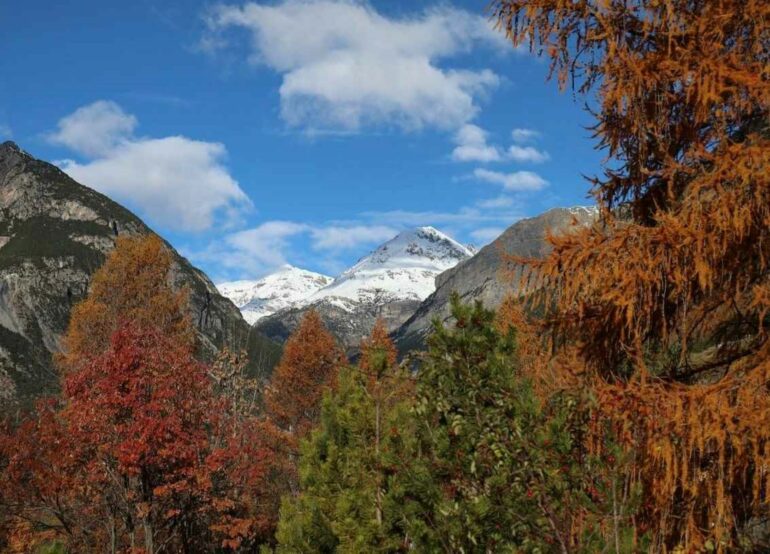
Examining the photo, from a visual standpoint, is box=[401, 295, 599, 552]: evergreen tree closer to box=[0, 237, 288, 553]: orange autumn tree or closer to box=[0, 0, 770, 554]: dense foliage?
box=[0, 0, 770, 554]: dense foliage

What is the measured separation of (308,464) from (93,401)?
4.58m

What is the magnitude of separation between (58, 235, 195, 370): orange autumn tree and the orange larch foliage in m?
5.81

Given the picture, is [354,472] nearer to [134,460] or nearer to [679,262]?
[134,460]

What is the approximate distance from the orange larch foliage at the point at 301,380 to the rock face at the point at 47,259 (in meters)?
75.9

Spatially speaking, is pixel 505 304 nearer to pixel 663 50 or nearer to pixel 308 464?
pixel 308 464

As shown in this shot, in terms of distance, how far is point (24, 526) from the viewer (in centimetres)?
1471

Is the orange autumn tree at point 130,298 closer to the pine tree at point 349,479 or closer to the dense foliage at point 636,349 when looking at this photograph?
the pine tree at point 349,479

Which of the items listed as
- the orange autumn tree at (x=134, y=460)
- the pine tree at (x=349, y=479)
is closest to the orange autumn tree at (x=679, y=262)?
the pine tree at (x=349, y=479)

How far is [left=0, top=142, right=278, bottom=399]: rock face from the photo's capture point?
13075 cm

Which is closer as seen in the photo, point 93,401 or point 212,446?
point 93,401

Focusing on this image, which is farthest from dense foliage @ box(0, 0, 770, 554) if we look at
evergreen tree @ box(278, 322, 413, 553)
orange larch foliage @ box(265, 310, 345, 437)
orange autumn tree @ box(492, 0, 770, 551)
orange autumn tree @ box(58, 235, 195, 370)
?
orange larch foliage @ box(265, 310, 345, 437)

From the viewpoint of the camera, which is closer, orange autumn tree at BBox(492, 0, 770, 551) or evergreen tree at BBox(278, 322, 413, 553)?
orange autumn tree at BBox(492, 0, 770, 551)

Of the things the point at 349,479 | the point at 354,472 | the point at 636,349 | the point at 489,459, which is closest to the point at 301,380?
the point at 349,479

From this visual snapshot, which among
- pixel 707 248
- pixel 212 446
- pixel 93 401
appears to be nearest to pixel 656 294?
pixel 707 248
